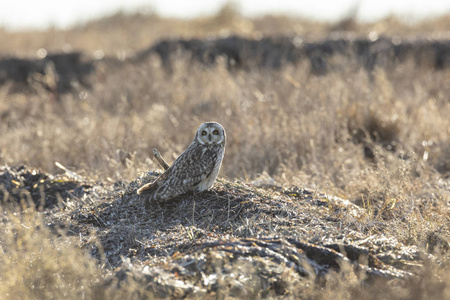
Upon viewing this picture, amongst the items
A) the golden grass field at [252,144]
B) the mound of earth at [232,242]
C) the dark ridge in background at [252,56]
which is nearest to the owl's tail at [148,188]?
the mound of earth at [232,242]

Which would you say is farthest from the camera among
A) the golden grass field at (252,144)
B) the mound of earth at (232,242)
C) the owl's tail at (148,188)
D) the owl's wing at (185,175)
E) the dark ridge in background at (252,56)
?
the dark ridge in background at (252,56)

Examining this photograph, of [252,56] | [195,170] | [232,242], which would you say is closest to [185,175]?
[195,170]

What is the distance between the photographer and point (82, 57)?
50.4ft

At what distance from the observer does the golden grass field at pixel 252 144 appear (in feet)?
13.0

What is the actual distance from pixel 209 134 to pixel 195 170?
1.26 feet

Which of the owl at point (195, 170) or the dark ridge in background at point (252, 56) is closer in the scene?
the owl at point (195, 170)

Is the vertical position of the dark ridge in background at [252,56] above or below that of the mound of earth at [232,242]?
above

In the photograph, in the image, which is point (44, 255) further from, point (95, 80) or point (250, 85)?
point (95, 80)

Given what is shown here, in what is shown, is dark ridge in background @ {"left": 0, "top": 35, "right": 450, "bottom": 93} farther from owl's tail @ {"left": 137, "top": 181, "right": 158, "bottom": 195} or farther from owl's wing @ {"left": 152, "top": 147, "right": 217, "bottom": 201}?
owl's tail @ {"left": 137, "top": 181, "right": 158, "bottom": 195}

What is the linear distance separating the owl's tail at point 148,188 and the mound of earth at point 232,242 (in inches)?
5.1

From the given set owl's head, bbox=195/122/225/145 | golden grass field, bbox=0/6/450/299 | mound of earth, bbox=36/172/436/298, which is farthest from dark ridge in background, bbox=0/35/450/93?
mound of earth, bbox=36/172/436/298

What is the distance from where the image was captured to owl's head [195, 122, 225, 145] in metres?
5.35

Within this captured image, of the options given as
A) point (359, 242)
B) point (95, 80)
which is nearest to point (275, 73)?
point (95, 80)

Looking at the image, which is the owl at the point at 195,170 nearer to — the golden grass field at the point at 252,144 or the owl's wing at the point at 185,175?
the owl's wing at the point at 185,175
